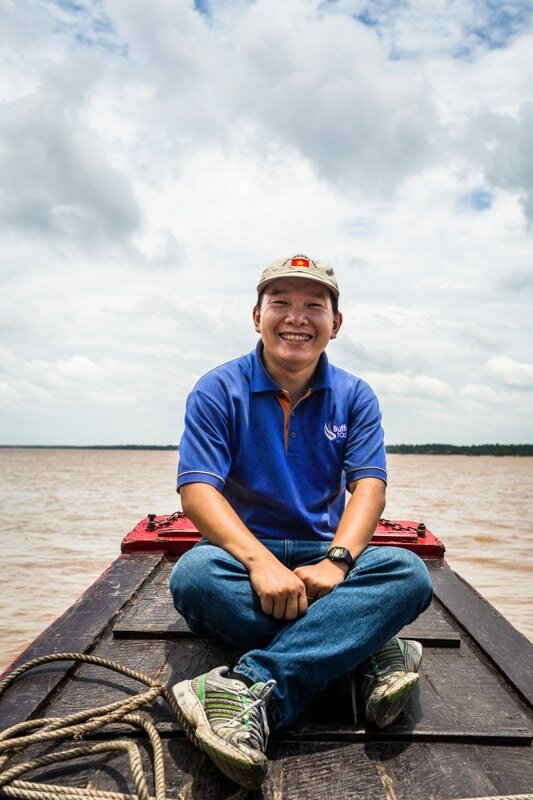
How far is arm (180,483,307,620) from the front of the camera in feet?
5.98

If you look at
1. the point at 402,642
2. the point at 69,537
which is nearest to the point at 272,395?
the point at 402,642

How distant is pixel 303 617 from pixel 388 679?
305 mm

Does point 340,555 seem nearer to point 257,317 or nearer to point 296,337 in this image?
point 296,337

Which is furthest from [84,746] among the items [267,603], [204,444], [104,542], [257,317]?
[104,542]

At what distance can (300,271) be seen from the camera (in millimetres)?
2252

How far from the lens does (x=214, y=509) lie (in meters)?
2.02

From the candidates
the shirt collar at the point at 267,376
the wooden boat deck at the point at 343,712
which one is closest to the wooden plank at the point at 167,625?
the wooden boat deck at the point at 343,712

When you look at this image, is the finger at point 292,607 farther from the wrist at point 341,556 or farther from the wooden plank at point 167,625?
the wooden plank at point 167,625

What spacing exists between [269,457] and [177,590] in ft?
1.93

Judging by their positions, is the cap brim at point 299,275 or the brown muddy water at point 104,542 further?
the brown muddy water at point 104,542

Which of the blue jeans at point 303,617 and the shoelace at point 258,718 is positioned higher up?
the blue jeans at point 303,617

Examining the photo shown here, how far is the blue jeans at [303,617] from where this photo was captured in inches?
67.5

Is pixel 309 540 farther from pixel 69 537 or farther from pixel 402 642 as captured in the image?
pixel 69 537

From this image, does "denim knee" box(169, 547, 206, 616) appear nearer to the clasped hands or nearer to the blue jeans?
the blue jeans
